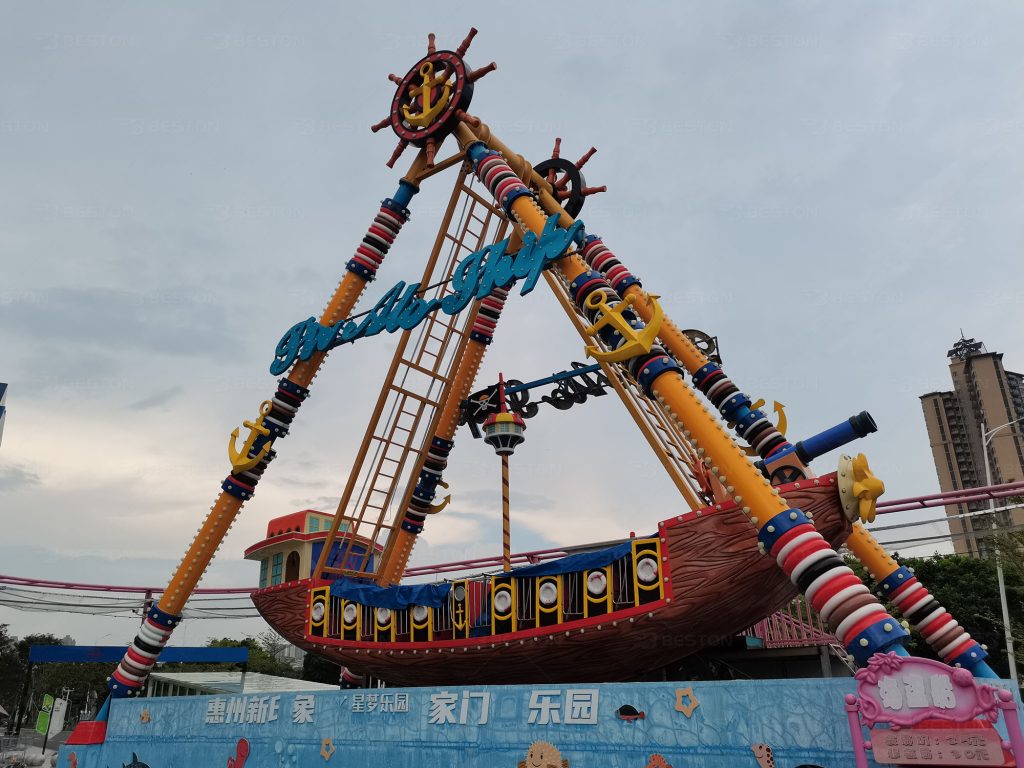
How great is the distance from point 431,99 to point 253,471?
9048mm

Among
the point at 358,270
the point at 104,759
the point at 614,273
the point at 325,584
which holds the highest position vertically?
the point at 358,270

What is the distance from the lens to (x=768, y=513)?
8.23m

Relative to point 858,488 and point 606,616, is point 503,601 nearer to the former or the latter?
point 606,616

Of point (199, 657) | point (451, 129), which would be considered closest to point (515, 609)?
point (451, 129)

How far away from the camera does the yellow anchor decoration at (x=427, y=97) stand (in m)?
15.9

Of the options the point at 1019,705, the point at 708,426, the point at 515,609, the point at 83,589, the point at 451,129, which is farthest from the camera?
the point at 83,589

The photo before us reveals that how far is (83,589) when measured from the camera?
24.7 meters

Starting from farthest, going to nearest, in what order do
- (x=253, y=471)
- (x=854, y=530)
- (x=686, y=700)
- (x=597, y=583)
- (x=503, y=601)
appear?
(x=253, y=471) → (x=503, y=601) → (x=854, y=530) → (x=597, y=583) → (x=686, y=700)

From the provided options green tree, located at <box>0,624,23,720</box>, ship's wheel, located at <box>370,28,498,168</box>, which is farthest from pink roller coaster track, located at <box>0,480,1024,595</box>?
green tree, located at <box>0,624,23,720</box>

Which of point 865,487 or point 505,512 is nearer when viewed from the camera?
point 865,487

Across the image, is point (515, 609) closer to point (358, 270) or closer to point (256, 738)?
point (256, 738)

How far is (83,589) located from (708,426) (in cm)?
2379

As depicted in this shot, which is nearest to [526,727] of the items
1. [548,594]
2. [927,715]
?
[548,594]

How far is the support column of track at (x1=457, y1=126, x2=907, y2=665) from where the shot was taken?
725 cm
